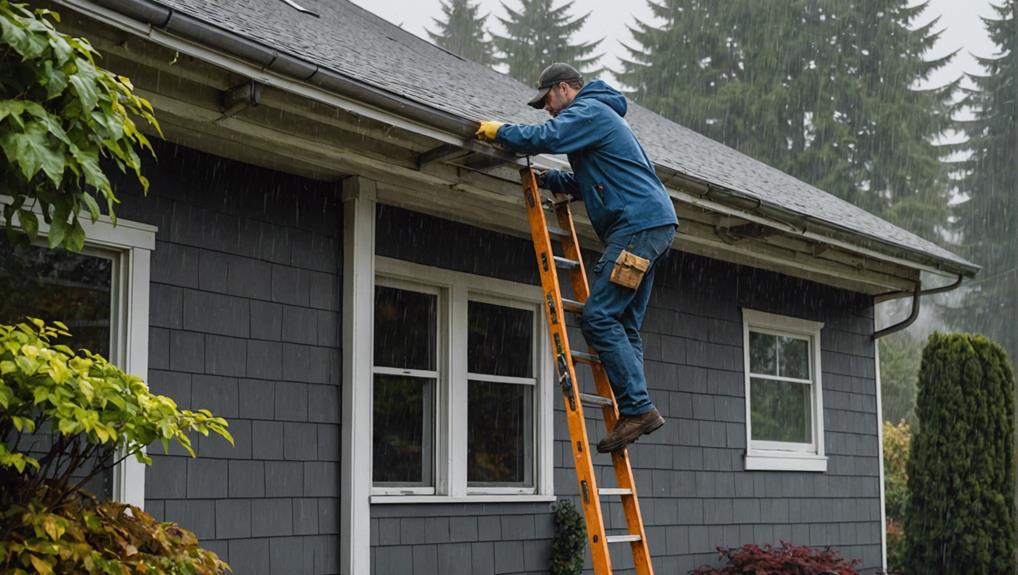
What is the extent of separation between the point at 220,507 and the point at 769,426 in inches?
198

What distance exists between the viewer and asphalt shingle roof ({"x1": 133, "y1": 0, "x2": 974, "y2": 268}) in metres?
5.45

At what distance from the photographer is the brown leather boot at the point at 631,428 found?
192 inches

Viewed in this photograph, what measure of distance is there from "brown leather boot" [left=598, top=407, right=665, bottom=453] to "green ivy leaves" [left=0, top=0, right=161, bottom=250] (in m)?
2.20

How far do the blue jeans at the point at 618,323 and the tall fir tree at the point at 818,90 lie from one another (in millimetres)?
24644

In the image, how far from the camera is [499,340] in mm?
6965

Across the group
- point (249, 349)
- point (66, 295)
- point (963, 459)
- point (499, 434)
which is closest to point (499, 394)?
point (499, 434)

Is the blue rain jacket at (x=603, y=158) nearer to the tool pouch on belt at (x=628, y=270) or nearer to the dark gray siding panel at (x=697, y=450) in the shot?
the tool pouch on belt at (x=628, y=270)

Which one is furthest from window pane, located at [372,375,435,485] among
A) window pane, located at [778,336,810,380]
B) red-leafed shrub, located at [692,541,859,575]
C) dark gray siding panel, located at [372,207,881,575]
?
window pane, located at [778,336,810,380]

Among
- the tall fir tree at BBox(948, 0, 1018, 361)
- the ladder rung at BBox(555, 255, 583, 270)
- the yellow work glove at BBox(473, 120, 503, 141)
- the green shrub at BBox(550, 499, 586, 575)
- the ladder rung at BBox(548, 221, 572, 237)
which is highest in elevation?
the tall fir tree at BBox(948, 0, 1018, 361)

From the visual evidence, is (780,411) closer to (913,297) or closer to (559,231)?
(913,297)

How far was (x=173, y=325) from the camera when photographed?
17.4 feet

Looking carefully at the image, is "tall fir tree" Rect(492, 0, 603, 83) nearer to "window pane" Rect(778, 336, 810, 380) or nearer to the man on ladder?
"window pane" Rect(778, 336, 810, 380)

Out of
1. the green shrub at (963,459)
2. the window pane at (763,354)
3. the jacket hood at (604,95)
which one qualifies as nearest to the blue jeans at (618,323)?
the jacket hood at (604,95)

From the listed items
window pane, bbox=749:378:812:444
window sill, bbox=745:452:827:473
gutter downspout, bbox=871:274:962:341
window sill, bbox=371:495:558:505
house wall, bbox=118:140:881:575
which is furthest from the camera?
gutter downspout, bbox=871:274:962:341
